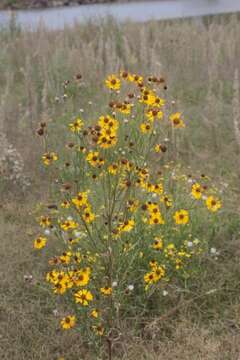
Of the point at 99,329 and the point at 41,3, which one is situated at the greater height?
the point at 41,3

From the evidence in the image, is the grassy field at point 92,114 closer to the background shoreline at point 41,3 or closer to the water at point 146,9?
the water at point 146,9

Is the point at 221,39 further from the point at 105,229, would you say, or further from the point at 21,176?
the point at 105,229

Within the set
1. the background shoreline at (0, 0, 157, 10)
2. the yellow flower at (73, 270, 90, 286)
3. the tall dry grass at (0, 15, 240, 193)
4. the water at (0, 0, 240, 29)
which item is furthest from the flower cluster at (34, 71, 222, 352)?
the background shoreline at (0, 0, 157, 10)

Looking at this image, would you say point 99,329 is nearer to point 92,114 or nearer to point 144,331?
point 144,331

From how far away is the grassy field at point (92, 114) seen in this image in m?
2.54

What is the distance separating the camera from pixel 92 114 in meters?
4.93

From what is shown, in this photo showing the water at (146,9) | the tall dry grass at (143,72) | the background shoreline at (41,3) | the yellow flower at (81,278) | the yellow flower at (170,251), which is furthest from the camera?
the background shoreline at (41,3)

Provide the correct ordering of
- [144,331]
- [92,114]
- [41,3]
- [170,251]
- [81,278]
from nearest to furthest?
[81,278] < [144,331] < [170,251] < [92,114] < [41,3]

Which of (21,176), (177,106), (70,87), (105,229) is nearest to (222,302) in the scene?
(105,229)

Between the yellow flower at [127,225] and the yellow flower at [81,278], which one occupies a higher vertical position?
the yellow flower at [127,225]

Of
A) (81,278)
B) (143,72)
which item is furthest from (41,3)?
(81,278)

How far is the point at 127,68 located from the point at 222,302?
12.2 feet

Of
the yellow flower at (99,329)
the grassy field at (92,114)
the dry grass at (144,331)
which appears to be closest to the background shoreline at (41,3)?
the grassy field at (92,114)

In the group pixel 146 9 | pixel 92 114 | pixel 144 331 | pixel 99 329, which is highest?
pixel 146 9
